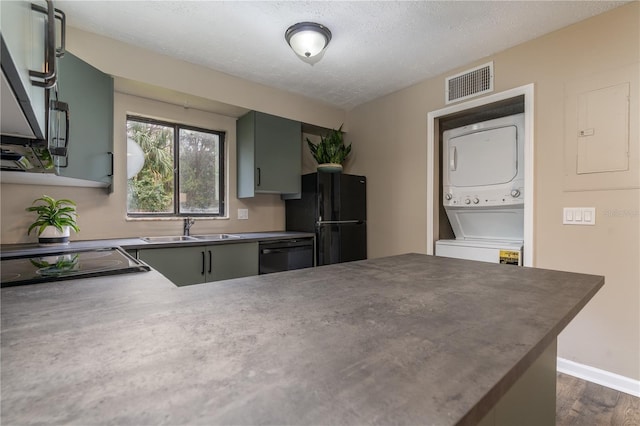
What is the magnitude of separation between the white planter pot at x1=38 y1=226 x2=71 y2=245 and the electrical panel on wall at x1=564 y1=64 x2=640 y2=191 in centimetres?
371

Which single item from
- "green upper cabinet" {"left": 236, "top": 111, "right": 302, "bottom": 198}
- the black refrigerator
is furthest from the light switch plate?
"green upper cabinet" {"left": 236, "top": 111, "right": 302, "bottom": 198}

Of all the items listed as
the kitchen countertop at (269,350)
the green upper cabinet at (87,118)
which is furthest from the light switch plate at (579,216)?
the green upper cabinet at (87,118)

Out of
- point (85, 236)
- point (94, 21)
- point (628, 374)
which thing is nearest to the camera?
point (628, 374)

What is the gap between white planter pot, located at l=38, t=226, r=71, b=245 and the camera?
2143 mm

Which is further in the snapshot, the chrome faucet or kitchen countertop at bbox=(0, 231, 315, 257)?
the chrome faucet

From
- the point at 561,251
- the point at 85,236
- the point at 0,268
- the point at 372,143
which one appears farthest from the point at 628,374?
the point at 85,236

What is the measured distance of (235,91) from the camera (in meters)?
2.96

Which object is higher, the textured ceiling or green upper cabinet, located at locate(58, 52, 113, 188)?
the textured ceiling

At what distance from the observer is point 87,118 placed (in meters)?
2.07

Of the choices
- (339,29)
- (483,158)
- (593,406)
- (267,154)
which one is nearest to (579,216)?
(483,158)

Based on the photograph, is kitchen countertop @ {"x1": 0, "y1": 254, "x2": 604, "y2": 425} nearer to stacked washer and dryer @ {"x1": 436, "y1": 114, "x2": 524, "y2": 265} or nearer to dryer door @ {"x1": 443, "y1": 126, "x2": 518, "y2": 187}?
stacked washer and dryer @ {"x1": 436, "y1": 114, "x2": 524, "y2": 265}

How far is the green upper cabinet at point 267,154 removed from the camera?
307cm

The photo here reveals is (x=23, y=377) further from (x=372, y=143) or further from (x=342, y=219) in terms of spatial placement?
(x=372, y=143)

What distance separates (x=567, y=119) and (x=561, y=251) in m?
0.97
